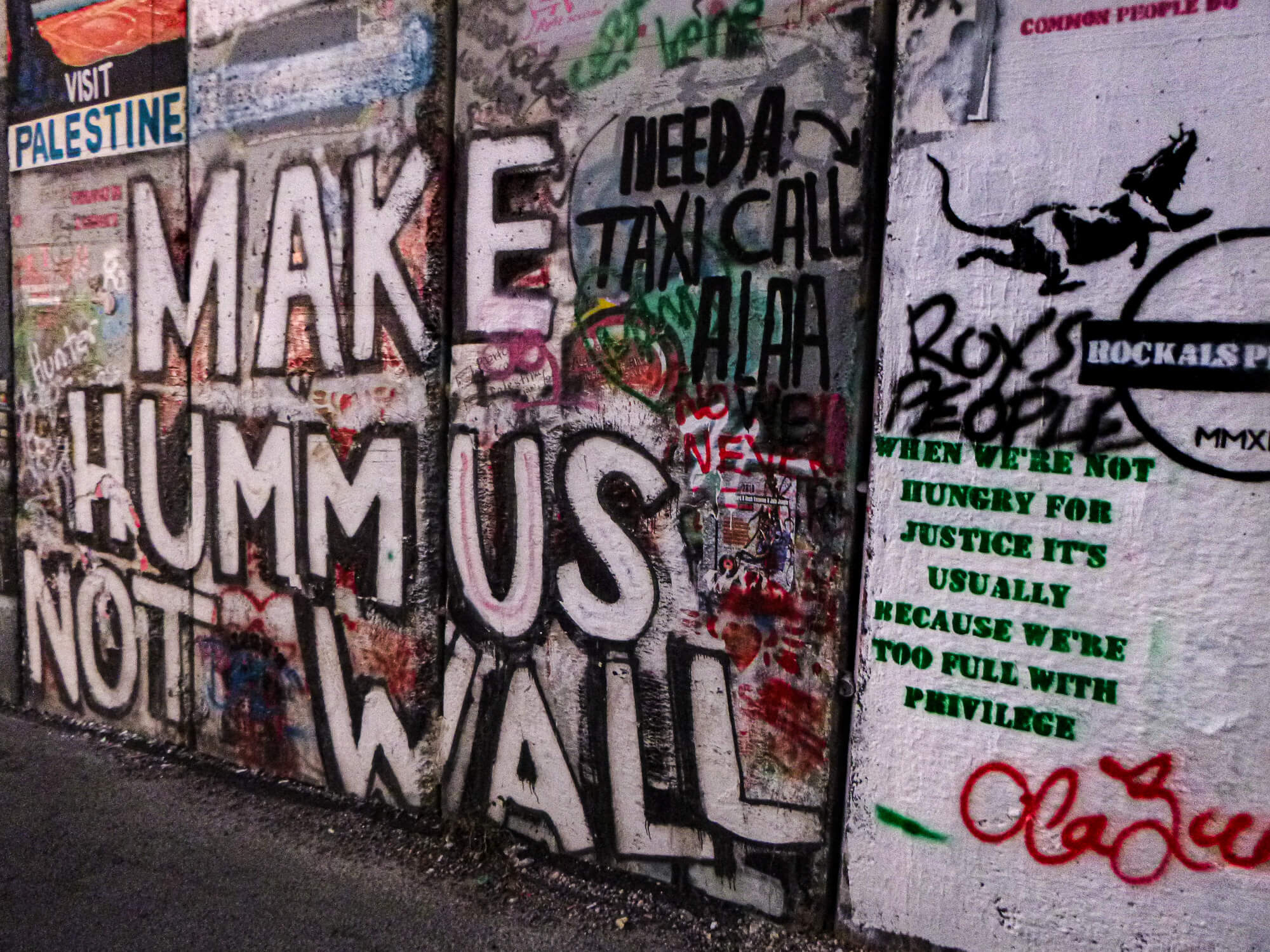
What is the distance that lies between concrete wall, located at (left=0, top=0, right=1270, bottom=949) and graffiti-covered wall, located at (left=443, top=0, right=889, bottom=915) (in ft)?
0.05

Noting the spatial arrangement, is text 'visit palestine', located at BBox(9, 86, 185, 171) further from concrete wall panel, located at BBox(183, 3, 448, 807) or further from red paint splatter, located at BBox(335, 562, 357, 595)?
red paint splatter, located at BBox(335, 562, 357, 595)

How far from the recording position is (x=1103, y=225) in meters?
2.47

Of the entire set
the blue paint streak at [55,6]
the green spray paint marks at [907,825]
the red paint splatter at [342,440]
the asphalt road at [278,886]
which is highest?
the blue paint streak at [55,6]

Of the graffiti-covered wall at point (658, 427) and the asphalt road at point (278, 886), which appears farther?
the asphalt road at point (278, 886)

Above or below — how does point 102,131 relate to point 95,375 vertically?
above

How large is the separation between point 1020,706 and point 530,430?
5.65 ft

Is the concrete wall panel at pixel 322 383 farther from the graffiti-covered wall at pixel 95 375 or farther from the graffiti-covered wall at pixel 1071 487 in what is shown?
the graffiti-covered wall at pixel 1071 487

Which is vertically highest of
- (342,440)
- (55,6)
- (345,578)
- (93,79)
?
(55,6)

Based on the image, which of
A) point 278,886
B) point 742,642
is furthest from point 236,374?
point 742,642

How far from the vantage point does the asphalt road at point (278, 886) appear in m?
3.08

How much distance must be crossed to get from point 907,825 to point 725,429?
123cm

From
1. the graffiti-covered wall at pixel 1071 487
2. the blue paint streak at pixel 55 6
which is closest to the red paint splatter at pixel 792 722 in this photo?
the graffiti-covered wall at pixel 1071 487

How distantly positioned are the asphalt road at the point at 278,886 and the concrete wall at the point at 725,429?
0.15 meters
